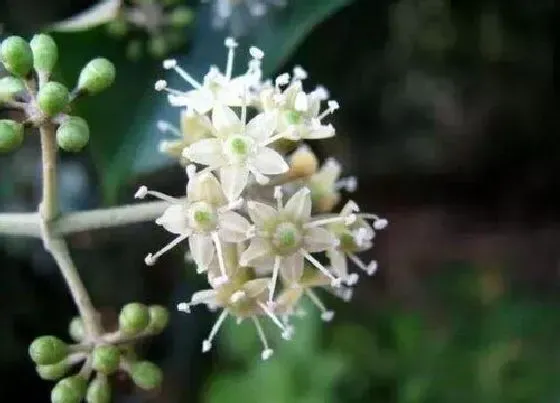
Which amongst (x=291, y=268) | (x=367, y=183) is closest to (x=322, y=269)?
(x=291, y=268)

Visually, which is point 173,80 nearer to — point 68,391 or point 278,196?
point 278,196

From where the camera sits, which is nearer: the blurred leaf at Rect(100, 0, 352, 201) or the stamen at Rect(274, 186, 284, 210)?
the stamen at Rect(274, 186, 284, 210)

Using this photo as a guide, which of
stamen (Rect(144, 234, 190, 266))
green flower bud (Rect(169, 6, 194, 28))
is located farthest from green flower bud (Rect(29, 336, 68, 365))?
green flower bud (Rect(169, 6, 194, 28))

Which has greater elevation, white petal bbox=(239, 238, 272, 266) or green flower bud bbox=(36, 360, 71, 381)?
white petal bbox=(239, 238, 272, 266)

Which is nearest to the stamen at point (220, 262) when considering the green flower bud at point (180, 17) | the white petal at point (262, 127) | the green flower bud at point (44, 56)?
the white petal at point (262, 127)

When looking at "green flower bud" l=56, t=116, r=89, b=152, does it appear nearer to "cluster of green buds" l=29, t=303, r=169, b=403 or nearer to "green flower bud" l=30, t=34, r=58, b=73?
"green flower bud" l=30, t=34, r=58, b=73

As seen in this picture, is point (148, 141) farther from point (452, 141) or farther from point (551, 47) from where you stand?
point (452, 141)

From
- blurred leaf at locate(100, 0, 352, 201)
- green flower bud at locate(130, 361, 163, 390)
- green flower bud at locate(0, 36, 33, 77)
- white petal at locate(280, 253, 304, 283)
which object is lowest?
green flower bud at locate(130, 361, 163, 390)
